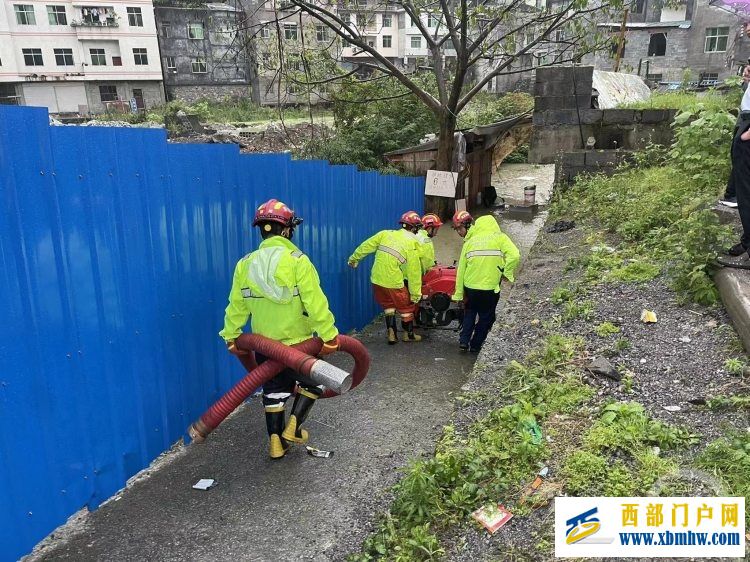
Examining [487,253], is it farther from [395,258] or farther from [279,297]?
[279,297]

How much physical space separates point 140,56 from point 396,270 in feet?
131

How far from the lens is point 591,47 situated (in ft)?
35.9

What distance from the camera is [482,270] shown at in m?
6.12

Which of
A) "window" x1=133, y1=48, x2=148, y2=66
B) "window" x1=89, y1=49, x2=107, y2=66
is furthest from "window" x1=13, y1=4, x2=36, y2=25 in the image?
"window" x1=133, y1=48, x2=148, y2=66

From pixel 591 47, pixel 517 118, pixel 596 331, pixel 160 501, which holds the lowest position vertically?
pixel 160 501

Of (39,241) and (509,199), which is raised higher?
(39,241)

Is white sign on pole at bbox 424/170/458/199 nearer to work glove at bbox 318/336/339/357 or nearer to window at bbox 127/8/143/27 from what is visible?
work glove at bbox 318/336/339/357

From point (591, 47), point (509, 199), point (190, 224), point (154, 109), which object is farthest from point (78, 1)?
point (190, 224)

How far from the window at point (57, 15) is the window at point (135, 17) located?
4071 millimetres

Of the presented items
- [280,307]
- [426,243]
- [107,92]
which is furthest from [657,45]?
[280,307]

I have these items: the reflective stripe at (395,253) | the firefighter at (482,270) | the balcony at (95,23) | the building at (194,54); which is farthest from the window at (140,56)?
the firefighter at (482,270)

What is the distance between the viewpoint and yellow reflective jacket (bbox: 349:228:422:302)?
6.74 m

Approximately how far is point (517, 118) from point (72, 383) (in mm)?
14148

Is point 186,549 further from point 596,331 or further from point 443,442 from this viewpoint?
point 596,331
